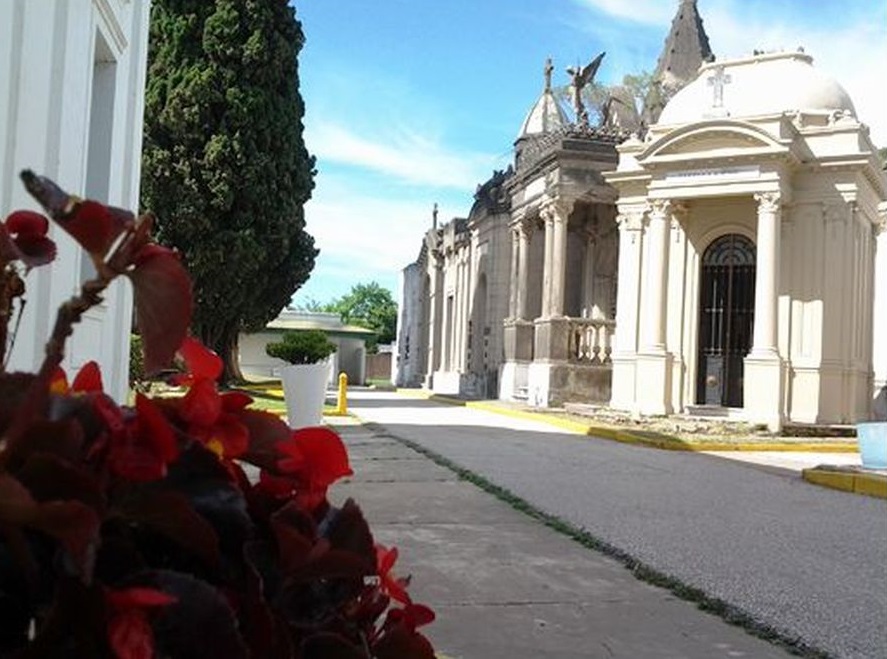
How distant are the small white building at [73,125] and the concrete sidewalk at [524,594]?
7.58ft

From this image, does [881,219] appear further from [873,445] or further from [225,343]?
[225,343]

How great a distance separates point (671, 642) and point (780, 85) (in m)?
18.4

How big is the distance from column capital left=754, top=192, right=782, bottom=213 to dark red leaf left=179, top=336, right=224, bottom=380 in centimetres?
1825

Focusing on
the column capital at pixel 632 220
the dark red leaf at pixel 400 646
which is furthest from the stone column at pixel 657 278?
the dark red leaf at pixel 400 646

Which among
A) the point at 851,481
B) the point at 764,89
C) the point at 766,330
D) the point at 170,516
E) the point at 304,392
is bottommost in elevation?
the point at 851,481

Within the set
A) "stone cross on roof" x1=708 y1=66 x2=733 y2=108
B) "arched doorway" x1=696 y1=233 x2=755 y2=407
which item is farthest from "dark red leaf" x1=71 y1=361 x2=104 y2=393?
"stone cross on roof" x1=708 y1=66 x2=733 y2=108

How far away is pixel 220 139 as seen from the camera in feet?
72.5

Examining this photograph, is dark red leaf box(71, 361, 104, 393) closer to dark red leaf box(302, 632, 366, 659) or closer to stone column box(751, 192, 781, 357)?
dark red leaf box(302, 632, 366, 659)

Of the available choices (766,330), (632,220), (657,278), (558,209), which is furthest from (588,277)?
(766,330)

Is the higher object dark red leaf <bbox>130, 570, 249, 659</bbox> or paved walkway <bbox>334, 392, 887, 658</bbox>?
dark red leaf <bbox>130, 570, 249, 659</bbox>

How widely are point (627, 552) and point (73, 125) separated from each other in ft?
14.0

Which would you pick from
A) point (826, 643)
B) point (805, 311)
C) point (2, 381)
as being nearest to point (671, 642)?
point (826, 643)

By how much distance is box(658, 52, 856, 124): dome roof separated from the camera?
1991cm

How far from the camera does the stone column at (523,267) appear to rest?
85.3ft
